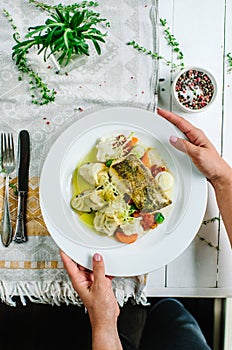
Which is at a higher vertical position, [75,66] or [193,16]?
[193,16]

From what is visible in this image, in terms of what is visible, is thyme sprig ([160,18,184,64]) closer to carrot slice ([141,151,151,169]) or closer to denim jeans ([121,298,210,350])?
carrot slice ([141,151,151,169])

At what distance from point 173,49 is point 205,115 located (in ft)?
0.52

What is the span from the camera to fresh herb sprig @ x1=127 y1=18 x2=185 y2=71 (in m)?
1.16

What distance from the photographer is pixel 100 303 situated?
1.03m

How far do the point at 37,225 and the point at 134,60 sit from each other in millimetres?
403

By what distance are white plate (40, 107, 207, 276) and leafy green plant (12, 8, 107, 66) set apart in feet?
0.46

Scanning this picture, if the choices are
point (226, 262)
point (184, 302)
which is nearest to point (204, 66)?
point (226, 262)

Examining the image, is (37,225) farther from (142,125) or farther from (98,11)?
(98,11)

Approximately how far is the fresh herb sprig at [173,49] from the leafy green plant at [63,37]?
0.27ft

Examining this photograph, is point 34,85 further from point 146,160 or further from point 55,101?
point 146,160

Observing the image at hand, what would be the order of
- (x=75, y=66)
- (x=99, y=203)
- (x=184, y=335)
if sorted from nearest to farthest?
(x=99, y=203)
(x=75, y=66)
(x=184, y=335)

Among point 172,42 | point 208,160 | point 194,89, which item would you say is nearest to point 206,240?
point 208,160

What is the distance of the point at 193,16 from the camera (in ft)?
3.88

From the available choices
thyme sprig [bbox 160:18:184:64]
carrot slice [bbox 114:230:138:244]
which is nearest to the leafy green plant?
thyme sprig [bbox 160:18:184:64]
